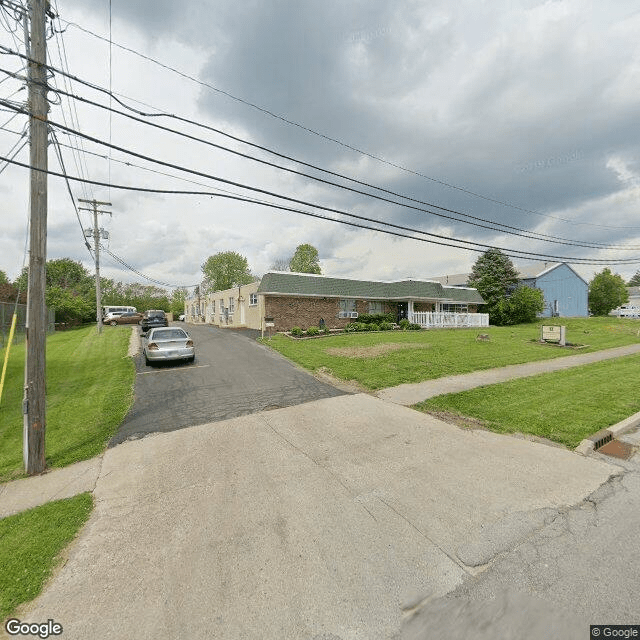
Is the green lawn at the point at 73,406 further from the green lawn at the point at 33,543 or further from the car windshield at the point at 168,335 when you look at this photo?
the green lawn at the point at 33,543

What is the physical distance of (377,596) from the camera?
2.50 m

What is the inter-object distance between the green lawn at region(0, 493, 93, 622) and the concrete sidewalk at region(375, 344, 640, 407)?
636 centimetres

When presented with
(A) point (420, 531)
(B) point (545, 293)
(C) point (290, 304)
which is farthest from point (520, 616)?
(B) point (545, 293)

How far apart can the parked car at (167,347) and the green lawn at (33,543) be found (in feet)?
26.6

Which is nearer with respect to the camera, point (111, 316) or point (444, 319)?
point (444, 319)

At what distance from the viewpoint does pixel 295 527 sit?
3.34 m

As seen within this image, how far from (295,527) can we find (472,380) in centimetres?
825

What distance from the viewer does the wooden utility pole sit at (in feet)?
15.9

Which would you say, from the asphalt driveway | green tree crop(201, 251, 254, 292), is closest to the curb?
the asphalt driveway

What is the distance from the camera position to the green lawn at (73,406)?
549cm

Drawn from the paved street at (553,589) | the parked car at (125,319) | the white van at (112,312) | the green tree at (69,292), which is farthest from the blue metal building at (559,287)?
the green tree at (69,292)

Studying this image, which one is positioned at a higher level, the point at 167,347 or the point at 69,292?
the point at 69,292

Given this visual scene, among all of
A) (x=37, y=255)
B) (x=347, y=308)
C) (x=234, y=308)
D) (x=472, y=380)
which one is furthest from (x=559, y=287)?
(x=37, y=255)

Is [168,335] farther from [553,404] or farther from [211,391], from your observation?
[553,404]
